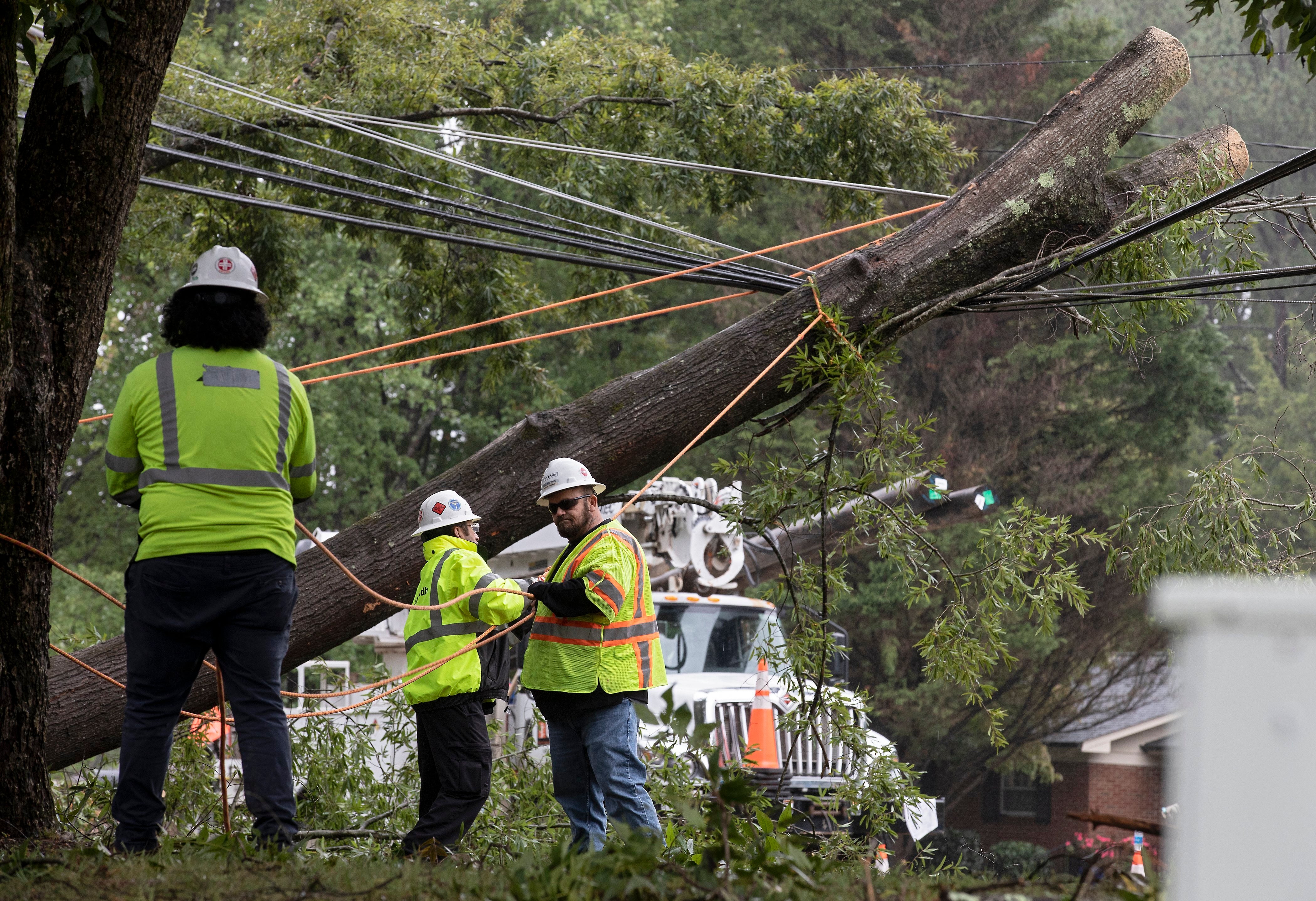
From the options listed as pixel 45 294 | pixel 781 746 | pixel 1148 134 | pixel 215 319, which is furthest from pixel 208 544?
pixel 781 746

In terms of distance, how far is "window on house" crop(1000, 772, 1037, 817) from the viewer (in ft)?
86.1

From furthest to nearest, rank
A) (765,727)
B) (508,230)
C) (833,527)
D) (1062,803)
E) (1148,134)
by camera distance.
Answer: (1062,803)
(833,527)
(765,727)
(1148,134)
(508,230)

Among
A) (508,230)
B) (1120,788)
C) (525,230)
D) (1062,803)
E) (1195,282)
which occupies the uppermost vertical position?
(525,230)

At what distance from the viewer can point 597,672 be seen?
504 centimetres

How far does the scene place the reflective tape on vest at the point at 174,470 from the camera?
3844 millimetres

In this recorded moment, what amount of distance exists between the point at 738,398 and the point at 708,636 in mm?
6412

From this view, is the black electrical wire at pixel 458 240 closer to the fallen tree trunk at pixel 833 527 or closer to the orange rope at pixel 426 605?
the orange rope at pixel 426 605

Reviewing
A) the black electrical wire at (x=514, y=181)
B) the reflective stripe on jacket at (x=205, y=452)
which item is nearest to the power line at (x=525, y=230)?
the black electrical wire at (x=514, y=181)

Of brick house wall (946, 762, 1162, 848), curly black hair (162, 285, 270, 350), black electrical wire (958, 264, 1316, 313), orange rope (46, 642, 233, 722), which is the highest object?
black electrical wire (958, 264, 1316, 313)

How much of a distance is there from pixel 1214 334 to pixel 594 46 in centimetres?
1587

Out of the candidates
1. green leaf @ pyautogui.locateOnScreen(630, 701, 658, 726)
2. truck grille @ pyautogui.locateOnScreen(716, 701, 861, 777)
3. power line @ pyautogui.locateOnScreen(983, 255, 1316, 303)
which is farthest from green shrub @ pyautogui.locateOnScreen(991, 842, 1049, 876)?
green leaf @ pyautogui.locateOnScreen(630, 701, 658, 726)

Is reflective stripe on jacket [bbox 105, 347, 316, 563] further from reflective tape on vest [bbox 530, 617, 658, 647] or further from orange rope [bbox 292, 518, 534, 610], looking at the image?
reflective tape on vest [bbox 530, 617, 658, 647]

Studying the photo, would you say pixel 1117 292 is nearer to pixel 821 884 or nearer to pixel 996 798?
pixel 821 884

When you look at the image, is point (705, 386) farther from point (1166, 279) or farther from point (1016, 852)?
point (1016, 852)
